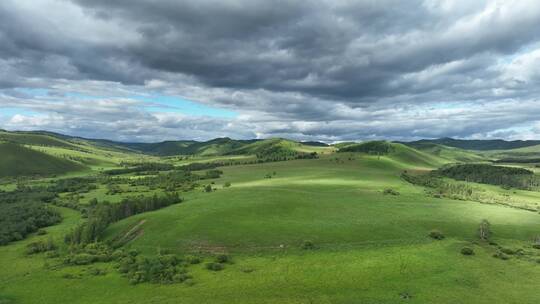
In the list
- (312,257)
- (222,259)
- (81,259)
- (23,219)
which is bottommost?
(81,259)

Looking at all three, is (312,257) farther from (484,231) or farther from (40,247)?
(40,247)

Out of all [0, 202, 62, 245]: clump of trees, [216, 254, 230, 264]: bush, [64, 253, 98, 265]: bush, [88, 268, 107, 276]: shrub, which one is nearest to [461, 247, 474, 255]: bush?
[216, 254, 230, 264]: bush

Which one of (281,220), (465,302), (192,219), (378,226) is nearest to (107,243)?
(192,219)

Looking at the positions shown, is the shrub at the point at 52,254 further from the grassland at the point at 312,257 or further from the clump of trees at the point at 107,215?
the clump of trees at the point at 107,215

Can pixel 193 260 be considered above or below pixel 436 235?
below

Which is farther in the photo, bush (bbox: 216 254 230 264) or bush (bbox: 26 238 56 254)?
bush (bbox: 26 238 56 254)

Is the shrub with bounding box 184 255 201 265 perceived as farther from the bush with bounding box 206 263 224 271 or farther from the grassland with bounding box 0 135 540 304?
the bush with bounding box 206 263 224 271

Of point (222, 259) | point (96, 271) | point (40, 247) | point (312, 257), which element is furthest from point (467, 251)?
point (40, 247)
